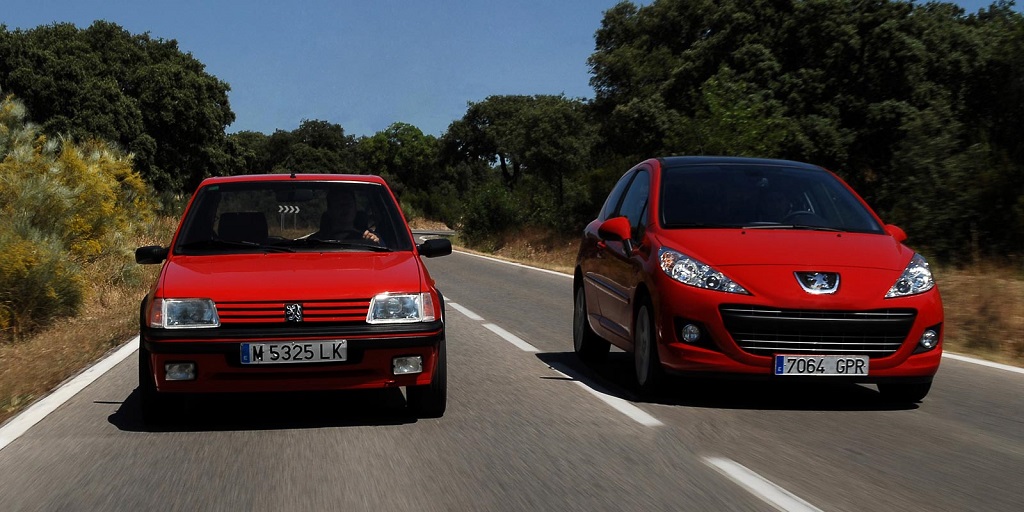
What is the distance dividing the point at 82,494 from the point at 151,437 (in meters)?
1.33

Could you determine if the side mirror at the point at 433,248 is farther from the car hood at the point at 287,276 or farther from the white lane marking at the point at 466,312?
the white lane marking at the point at 466,312

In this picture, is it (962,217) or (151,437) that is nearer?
(151,437)

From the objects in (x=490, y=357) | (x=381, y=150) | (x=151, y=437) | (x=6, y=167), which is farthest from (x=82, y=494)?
(x=381, y=150)

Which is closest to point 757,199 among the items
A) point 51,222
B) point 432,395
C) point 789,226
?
point 789,226

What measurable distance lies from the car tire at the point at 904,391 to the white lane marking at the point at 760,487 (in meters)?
2.04

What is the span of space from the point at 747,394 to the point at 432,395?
232 centimetres

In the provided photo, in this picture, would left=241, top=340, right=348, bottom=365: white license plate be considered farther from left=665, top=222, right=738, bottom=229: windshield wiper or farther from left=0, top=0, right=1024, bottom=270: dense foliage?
left=0, top=0, right=1024, bottom=270: dense foliage

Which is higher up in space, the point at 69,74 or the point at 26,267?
the point at 69,74

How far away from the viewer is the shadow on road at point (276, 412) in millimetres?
6793

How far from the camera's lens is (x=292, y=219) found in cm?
783

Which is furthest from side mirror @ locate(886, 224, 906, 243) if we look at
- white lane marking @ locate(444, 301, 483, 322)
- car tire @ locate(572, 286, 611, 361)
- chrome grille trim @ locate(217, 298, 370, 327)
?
white lane marking @ locate(444, 301, 483, 322)

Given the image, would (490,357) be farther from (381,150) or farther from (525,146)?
(381,150)

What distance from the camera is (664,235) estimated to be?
780 centimetres

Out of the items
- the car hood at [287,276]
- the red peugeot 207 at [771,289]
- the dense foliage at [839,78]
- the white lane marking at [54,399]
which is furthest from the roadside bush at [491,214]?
the car hood at [287,276]
